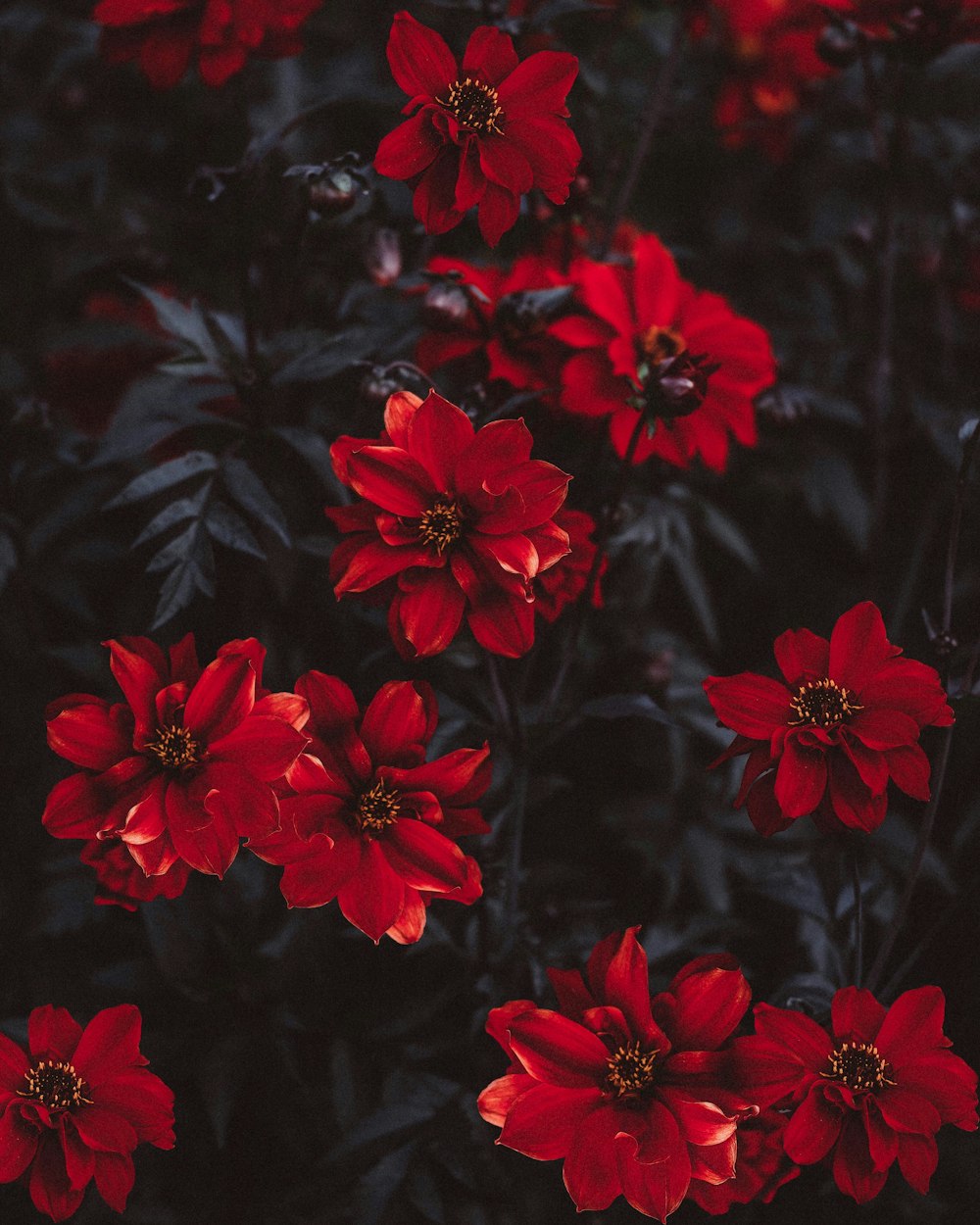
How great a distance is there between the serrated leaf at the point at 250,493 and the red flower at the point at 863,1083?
15.5 inches

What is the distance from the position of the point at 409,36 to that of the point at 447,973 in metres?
0.57

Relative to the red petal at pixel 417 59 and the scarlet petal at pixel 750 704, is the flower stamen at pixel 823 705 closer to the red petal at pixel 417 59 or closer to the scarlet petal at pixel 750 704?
the scarlet petal at pixel 750 704

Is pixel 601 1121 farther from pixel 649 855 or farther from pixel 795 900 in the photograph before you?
pixel 649 855

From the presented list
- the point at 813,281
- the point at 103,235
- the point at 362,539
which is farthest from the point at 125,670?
the point at 813,281

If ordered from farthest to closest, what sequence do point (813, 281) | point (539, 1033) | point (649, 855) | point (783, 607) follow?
1. point (813, 281)
2. point (783, 607)
3. point (649, 855)
4. point (539, 1033)

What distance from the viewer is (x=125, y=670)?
23.7 inches

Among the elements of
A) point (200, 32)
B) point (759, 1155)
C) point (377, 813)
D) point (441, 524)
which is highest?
point (200, 32)

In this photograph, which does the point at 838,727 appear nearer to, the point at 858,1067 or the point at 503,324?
the point at 858,1067

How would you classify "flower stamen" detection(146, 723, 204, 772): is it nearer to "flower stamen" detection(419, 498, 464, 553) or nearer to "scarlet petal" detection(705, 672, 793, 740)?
"flower stamen" detection(419, 498, 464, 553)

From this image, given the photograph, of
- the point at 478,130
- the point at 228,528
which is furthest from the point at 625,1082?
the point at 478,130

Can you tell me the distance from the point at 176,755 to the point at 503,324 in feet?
1.17

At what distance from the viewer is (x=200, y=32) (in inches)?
31.8

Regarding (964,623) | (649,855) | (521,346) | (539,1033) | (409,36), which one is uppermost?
(409,36)

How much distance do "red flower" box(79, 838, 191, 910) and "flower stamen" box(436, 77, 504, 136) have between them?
0.43 meters
